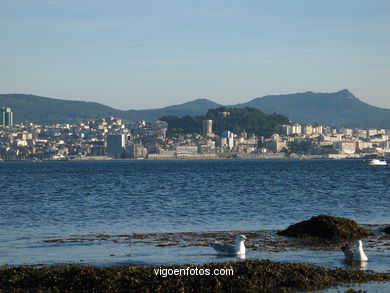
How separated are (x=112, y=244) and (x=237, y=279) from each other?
7.35 metres

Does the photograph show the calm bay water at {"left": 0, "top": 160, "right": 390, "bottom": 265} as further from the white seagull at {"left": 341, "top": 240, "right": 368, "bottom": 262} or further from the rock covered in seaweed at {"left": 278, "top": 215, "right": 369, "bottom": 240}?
the white seagull at {"left": 341, "top": 240, "right": 368, "bottom": 262}

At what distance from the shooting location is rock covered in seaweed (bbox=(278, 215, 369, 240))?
21406mm

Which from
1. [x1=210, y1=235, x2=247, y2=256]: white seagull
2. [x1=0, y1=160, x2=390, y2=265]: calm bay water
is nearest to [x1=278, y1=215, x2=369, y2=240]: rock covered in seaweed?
[x1=0, y1=160, x2=390, y2=265]: calm bay water

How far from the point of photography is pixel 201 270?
14406 mm

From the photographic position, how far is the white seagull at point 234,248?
17.6 meters

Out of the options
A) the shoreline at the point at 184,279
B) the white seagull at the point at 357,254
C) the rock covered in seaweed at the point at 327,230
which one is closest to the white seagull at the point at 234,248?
the white seagull at the point at 357,254

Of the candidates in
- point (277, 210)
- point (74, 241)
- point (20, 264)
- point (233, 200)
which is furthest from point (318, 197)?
point (20, 264)

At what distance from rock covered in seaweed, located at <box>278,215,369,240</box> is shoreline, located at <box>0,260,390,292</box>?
6.40 meters

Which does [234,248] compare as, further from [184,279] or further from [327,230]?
[327,230]

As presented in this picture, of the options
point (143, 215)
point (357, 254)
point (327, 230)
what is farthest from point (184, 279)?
A: point (143, 215)

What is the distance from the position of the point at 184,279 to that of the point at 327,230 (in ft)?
28.3

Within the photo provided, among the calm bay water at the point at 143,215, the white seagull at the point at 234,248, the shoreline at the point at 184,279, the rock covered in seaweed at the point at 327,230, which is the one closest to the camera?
the shoreline at the point at 184,279

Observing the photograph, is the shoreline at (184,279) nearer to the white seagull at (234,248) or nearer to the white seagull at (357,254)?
the white seagull at (357,254)

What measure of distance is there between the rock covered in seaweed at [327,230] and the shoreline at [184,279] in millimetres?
6398
